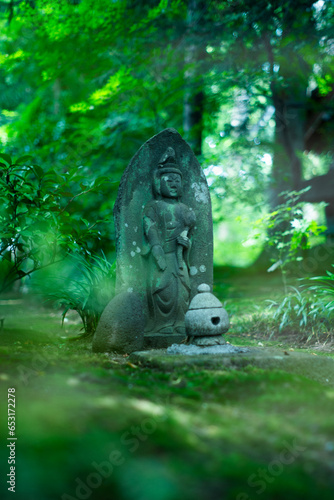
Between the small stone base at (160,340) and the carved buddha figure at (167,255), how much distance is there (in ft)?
0.17

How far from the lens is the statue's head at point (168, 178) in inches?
161

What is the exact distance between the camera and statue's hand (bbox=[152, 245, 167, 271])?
3.88 metres

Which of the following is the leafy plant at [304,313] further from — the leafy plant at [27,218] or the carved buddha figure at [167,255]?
the leafy plant at [27,218]

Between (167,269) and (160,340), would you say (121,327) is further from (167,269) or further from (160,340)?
(167,269)

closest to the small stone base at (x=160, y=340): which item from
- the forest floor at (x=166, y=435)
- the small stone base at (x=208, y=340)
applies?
the small stone base at (x=208, y=340)

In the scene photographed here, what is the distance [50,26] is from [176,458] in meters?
6.50

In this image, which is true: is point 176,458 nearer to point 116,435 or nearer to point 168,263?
point 116,435

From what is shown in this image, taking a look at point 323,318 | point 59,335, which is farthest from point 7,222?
point 323,318

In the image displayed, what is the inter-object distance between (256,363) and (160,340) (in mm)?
1244

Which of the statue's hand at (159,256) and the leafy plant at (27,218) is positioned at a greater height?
the leafy plant at (27,218)

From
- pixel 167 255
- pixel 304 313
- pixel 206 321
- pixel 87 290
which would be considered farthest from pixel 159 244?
pixel 304 313

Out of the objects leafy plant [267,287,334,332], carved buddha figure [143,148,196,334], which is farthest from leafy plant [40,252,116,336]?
leafy plant [267,287,334,332]

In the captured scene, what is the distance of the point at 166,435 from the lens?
1.50 m

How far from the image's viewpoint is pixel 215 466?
131 centimetres
